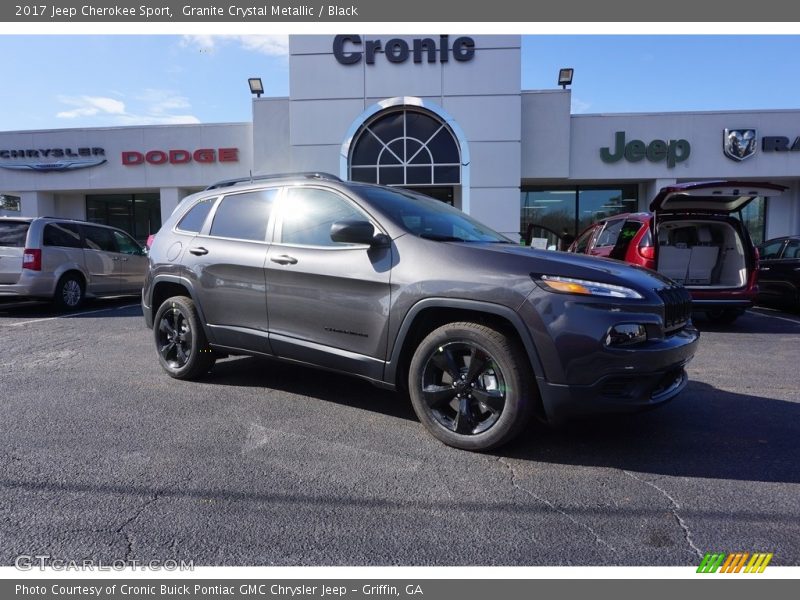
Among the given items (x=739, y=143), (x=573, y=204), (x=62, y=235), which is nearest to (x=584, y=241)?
(x=62, y=235)

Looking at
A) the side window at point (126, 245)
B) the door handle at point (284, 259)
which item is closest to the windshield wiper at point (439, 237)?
the door handle at point (284, 259)

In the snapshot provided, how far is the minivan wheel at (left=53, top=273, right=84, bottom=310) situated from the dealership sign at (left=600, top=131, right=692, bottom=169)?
15559 mm

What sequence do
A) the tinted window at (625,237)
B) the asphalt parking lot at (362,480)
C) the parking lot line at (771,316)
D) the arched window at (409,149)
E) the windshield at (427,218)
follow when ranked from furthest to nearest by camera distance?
the arched window at (409,149) < the parking lot line at (771,316) < the tinted window at (625,237) < the windshield at (427,218) < the asphalt parking lot at (362,480)

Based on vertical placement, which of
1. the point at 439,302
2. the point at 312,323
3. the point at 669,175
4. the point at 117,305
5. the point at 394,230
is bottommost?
the point at 117,305

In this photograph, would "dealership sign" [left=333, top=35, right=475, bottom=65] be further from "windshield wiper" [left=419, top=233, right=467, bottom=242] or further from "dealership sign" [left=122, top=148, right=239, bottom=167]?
"windshield wiper" [left=419, top=233, right=467, bottom=242]

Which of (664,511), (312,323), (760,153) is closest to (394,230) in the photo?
(312,323)

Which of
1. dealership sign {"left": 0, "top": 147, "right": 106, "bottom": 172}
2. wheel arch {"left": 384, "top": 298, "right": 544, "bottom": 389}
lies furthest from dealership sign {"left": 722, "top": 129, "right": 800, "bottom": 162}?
dealership sign {"left": 0, "top": 147, "right": 106, "bottom": 172}

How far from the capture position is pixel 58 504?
2.56 m

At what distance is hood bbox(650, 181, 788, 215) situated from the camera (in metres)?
6.08

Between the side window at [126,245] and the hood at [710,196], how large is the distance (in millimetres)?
10303

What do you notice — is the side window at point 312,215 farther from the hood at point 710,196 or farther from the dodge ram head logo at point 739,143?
the dodge ram head logo at point 739,143

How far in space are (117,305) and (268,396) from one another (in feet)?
26.8

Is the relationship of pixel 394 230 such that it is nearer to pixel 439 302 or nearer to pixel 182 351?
pixel 439 302

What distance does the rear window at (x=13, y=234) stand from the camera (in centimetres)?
898
